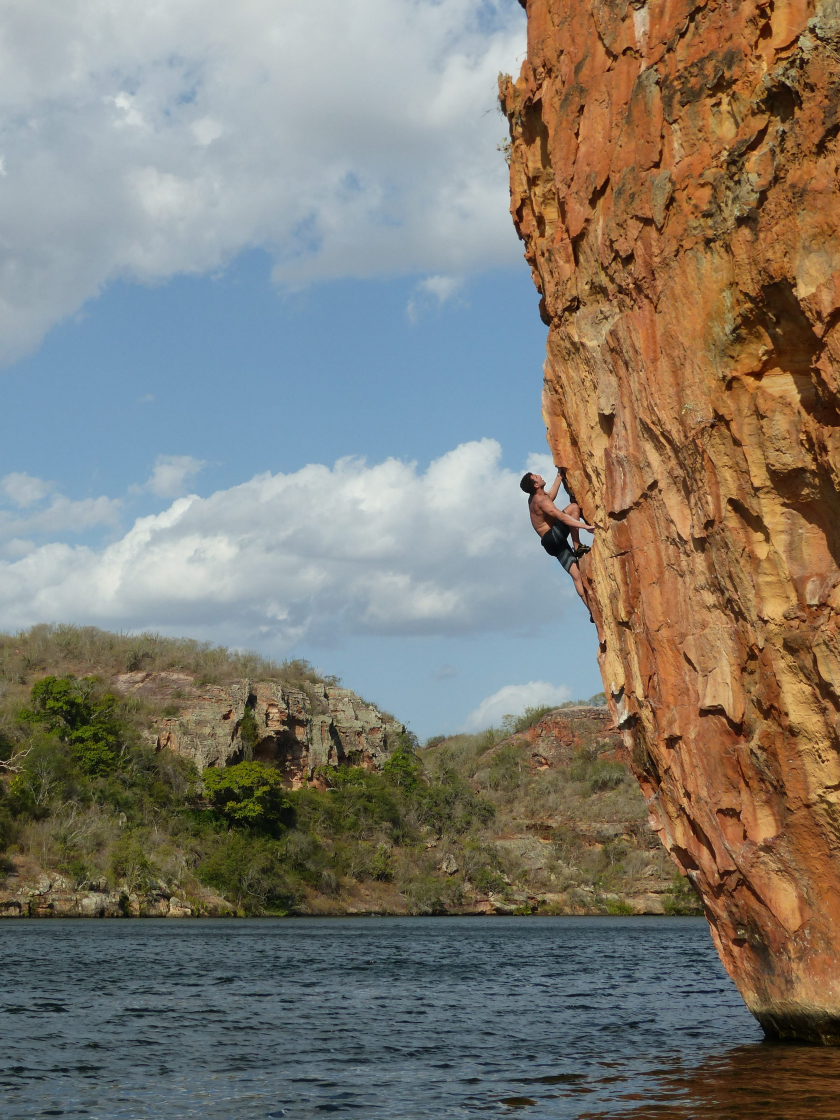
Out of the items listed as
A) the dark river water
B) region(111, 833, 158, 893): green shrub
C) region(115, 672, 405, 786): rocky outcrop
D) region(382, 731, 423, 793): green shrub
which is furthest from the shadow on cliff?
region(382, 731, 423, 793): green shrub

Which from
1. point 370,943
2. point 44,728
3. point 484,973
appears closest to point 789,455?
point 484,973

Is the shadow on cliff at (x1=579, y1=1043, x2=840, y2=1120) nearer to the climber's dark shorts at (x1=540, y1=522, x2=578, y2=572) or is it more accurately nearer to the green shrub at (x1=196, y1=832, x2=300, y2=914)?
the climber's dark shorts at (x1=540, y1=522, x2=578, y2=572)

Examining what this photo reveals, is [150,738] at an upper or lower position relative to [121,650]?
lower

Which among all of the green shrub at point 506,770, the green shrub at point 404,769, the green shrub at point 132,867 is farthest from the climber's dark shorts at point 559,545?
the green shrub at point 506,770

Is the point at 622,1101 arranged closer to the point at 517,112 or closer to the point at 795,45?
the point at 795,45

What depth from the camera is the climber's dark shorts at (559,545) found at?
15.0 meters

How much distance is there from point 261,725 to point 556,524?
203 feet

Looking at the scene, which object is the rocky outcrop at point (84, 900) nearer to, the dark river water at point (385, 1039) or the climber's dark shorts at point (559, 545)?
the dark river water at point (385, 1039)

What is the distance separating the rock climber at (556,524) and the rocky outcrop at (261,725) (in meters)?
57.1

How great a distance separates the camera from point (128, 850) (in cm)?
5428

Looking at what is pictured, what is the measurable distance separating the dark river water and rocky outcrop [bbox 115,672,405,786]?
1473 inches

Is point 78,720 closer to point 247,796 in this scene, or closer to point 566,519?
point 247,796

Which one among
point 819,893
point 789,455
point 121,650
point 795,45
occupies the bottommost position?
point 819,893

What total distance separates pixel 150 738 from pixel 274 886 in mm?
15007
